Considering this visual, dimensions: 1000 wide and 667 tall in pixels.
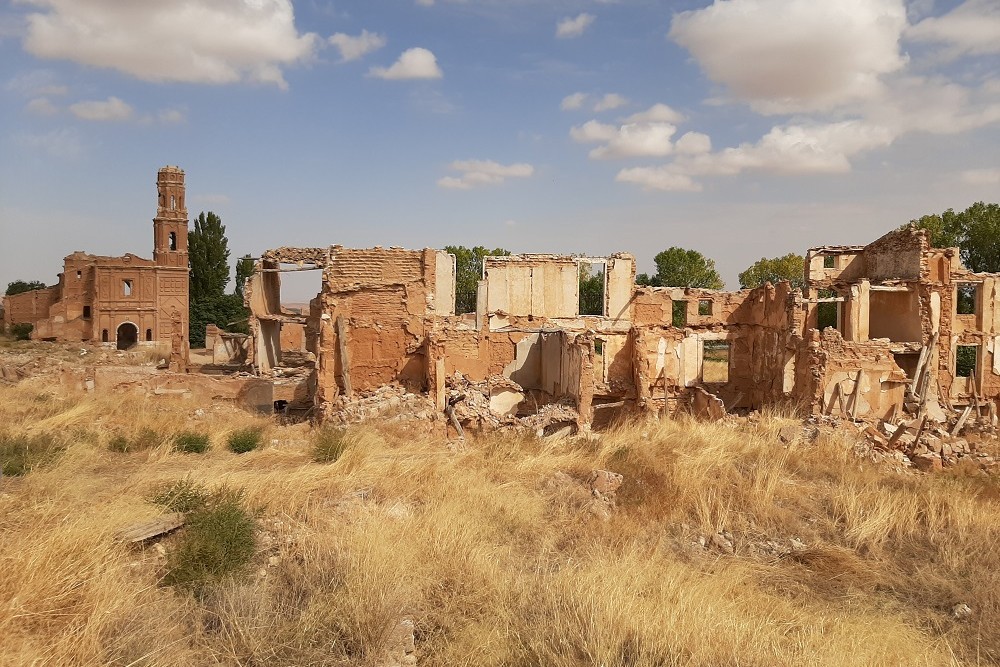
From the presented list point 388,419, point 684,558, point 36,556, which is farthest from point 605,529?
point 388,419

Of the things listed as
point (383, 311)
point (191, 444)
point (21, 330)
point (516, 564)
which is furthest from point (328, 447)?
point (21, 330)

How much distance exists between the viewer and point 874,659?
13.5 feet

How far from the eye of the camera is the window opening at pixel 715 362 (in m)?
24.0

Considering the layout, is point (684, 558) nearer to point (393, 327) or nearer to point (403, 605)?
point (403, 605)

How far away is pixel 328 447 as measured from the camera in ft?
30.8

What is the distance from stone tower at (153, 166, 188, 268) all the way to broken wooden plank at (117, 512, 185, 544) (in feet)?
132

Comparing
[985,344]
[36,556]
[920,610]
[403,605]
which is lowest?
[920,610]

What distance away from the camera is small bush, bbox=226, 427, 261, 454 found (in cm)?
1028

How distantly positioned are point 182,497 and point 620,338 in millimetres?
16561

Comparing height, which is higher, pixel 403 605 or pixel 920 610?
pixel 403 605

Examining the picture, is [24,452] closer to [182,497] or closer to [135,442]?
[135,442]

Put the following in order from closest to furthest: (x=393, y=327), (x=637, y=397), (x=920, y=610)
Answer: (x=920, y=610), (x=393, y=327), (x=637, y=397)

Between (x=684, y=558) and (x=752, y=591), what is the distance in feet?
3.14

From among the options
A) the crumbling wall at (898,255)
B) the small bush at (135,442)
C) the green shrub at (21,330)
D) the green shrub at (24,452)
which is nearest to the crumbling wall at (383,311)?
the small bush at (135,442)
